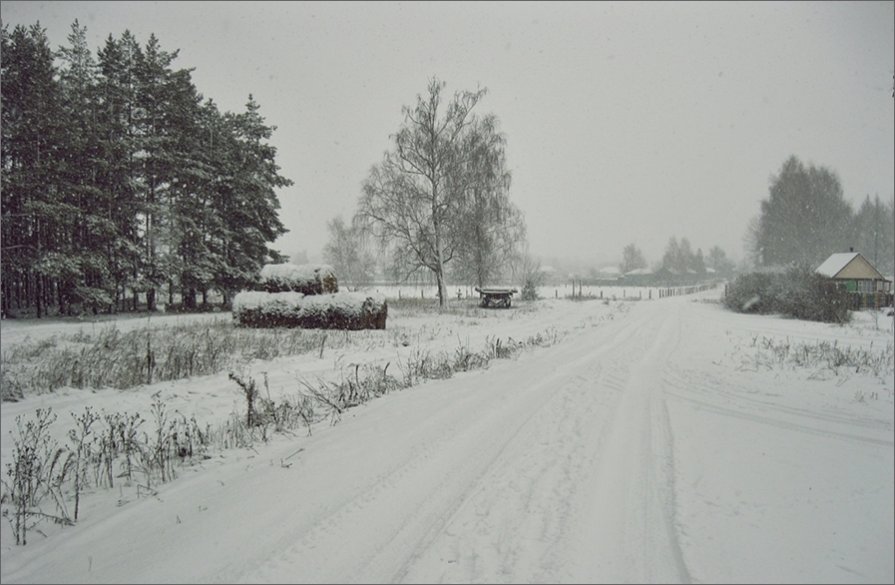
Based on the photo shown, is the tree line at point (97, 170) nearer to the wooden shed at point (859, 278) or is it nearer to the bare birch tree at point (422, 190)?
the wooden shed at point (859, 278)

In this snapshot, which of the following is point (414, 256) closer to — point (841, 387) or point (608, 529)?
point (841, 387)

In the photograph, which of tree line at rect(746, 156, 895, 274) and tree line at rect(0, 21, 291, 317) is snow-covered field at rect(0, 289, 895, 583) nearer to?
tree line at rect(0, 21, 291, 317)

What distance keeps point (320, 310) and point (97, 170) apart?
27.3 ft

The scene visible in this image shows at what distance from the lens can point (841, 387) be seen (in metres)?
4.66

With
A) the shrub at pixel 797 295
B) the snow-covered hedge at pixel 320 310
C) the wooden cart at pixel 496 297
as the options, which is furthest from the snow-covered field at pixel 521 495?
the wooden cart at pixel 496 297

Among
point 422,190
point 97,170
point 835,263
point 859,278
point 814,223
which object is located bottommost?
point 859,278

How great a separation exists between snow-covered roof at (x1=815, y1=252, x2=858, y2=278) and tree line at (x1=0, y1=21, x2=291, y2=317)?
7811 millimetres

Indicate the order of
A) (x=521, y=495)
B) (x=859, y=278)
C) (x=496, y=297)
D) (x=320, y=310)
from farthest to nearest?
(x=496, y=297) < (x=320, y=310) < (x=859, y=278) < (x=521, y=495)

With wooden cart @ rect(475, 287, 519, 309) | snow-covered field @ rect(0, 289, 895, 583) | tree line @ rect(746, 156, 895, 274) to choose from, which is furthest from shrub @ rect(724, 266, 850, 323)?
wooden cart @ rect(475, 287, 519, 309)

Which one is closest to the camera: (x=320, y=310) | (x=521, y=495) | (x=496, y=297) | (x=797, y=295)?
(x=521, y=495)

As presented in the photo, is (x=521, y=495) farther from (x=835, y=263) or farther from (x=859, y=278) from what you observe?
(x=859, y=278)

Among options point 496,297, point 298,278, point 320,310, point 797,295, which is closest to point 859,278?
point 797,295

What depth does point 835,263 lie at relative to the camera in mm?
5406

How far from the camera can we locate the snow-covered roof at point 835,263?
5.18 m
